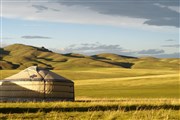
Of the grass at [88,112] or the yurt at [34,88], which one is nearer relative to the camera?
the grass at [88,112]

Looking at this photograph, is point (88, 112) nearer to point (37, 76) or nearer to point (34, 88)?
point (34, 88)

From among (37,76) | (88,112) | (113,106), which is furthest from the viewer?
(37,76)

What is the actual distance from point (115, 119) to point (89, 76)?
8560 centimetres

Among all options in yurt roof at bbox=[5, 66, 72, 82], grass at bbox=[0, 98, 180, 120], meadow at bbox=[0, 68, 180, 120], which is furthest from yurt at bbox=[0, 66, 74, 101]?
grass at bbox=[0, 98, 180, 120]

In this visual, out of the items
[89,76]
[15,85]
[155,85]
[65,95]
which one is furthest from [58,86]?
[89,76]

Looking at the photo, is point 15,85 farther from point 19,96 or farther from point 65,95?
point 65,95

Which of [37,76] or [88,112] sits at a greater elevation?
[88,112]

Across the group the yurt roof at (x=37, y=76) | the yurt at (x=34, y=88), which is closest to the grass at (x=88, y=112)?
the yurt at (x=34, y=88)

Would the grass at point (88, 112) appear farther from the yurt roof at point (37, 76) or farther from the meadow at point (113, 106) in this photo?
the yurt roof at point (37, 76)

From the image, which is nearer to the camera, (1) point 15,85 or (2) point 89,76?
(1) point 15,85

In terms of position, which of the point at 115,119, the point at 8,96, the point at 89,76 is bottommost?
the point at 89,76

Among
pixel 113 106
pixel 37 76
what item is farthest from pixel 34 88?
pixel 113 106

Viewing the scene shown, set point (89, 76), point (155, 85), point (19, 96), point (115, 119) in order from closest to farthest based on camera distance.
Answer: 1. point (115, 119)
2. point (19, 96)
3. point (155, 85)
4. point (89, 76)

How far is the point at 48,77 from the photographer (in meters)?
31.7
